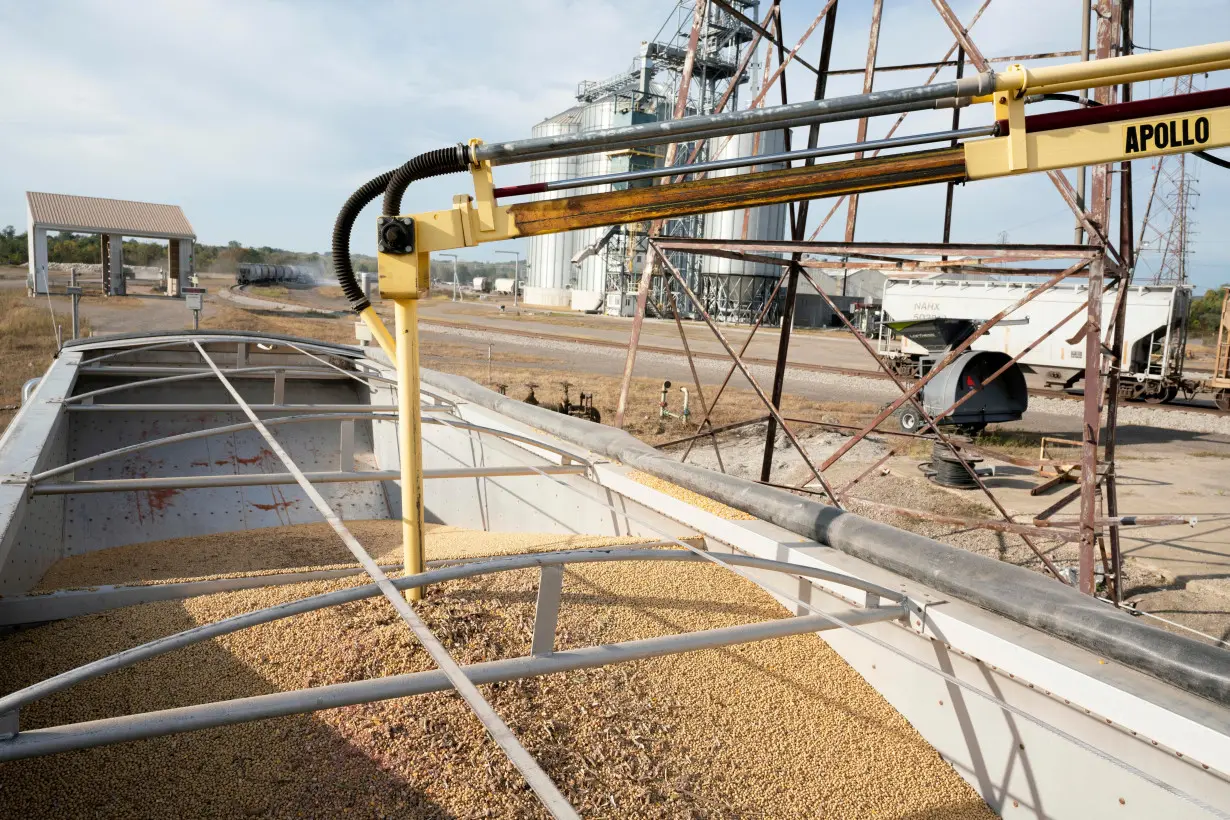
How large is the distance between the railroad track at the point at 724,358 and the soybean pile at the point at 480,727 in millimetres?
18746

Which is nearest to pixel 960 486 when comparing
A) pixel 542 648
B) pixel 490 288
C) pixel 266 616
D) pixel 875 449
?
pixel 875 449

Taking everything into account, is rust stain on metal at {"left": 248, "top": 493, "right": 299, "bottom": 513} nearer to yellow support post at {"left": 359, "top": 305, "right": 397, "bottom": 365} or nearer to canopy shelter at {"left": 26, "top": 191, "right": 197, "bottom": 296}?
yellow support post at {"left": 359, "top": 305, "right": 397, "bottom": 365}

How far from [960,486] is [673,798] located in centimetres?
961

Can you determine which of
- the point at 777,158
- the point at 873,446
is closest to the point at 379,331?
the point at 777,158

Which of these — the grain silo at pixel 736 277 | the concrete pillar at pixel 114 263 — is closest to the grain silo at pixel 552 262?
the grain silo at pixel 736 277

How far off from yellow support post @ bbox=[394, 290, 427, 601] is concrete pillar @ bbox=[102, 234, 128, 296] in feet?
125

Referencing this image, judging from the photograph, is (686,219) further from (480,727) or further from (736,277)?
(480,727)

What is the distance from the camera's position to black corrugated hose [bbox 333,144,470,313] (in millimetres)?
2805

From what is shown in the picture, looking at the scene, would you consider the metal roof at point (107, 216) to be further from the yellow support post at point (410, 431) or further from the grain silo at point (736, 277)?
the yellow support post at point (410, 431)

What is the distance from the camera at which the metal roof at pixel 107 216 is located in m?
33.3

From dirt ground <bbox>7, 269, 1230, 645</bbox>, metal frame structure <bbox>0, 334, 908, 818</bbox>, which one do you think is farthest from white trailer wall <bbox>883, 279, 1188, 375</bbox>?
metal frame structure <bbox>0, 334, 908, 818</bbox>

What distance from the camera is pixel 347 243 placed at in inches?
120

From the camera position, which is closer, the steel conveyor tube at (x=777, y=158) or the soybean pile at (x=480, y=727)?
the soybean pile at (x=480, y=727)

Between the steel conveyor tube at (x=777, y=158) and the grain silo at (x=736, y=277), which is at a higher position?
the grain silo at (x=736, y=277)
